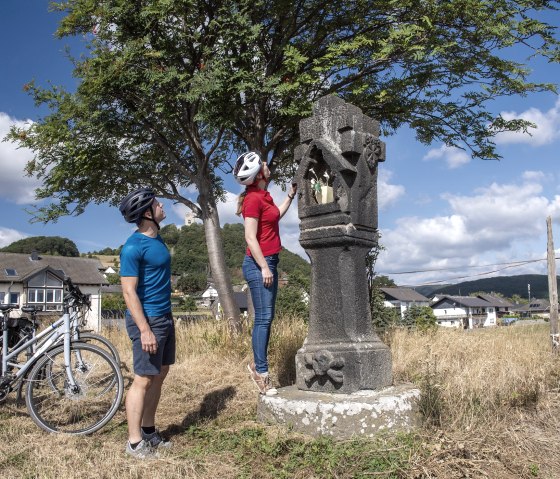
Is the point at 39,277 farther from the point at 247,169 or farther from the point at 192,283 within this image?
the point at 247,169

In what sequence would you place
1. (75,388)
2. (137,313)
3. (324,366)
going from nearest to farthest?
(137,313) < (324,366) < (75,388)

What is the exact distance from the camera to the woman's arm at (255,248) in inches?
172

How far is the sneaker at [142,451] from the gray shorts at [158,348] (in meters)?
0.51

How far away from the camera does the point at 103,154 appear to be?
10094 mm

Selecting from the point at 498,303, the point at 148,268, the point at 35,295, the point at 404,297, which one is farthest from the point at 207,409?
the point at 498,303

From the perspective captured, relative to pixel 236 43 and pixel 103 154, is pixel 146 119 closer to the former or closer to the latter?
pixel 103 154

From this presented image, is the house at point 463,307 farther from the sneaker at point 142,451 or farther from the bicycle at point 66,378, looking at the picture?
the sneaker at point 142,451

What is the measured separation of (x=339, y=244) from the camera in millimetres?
4535

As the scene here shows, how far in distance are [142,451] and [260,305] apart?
1454 millimetres

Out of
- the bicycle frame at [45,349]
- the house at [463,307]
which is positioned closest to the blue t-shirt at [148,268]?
the bicycle frame at [45,349]

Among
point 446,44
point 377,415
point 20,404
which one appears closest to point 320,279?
point 377,415

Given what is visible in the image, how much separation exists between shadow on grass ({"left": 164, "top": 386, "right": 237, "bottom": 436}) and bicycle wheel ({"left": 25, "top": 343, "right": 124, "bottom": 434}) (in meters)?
0.61

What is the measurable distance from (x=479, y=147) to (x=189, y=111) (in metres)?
5.54

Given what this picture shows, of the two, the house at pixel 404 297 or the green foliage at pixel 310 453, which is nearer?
the green foliage at pixel 310 453
